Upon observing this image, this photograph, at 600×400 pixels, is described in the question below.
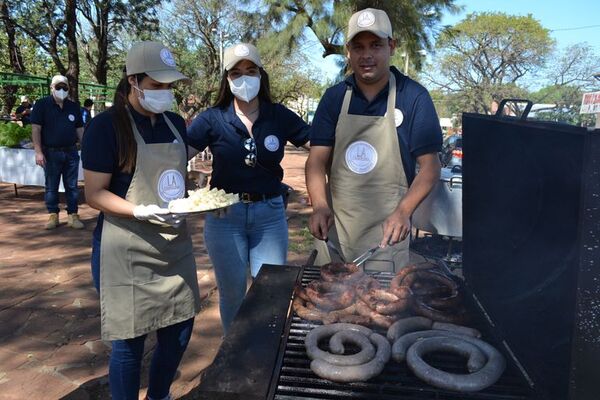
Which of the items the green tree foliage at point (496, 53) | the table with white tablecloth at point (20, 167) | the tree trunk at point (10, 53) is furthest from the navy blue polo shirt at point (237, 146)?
the green tree foliage at point (496, 53)

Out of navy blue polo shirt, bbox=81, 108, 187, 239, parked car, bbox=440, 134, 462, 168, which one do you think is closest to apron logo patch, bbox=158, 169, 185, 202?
navy blue polo shirt, bbox=81, 108, 187, 239

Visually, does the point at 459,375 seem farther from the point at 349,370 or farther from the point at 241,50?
the point at 241,50

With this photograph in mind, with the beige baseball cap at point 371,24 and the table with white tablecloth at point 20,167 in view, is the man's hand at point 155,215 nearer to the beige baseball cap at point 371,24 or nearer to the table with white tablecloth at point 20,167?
the beige baseball cap at point 371,24

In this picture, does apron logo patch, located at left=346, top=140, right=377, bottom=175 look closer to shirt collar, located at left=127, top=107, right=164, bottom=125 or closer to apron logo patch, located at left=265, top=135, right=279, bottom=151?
apron logo patch, located at left=265, top=135, right=279, bottom=151

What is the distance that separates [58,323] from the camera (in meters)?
3.73

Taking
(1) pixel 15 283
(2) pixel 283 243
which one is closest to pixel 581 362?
(2) pixel 283 243

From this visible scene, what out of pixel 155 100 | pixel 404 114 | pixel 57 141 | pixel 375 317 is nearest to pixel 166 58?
pixel 155 100

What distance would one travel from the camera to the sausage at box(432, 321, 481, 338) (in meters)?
1.71

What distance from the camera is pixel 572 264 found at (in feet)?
4.31

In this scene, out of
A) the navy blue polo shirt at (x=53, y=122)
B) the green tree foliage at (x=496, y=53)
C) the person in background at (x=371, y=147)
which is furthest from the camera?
the green tree foliage at (x=496, y=53)

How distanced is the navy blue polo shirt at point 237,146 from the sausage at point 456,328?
4.46ft

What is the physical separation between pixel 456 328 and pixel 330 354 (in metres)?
0.54

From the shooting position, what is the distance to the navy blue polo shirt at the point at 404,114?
2.39m

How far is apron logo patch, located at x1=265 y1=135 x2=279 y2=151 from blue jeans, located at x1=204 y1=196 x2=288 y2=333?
31 centimetres
